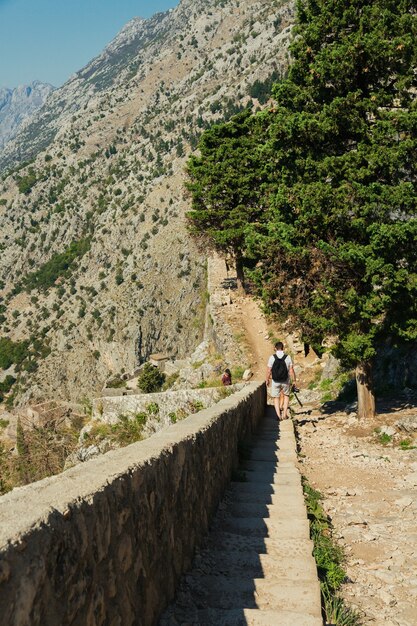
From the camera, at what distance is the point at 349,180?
11.3 metres

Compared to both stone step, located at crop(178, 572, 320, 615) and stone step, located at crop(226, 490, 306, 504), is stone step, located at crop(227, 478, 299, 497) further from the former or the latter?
stone step, located at crop(178, 572, 320, 615)

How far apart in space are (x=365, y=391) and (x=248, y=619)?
9.56 meters

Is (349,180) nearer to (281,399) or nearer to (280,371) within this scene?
(280,371)

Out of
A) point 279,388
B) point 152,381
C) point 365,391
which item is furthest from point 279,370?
point 152,381

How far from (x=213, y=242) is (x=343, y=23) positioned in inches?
793

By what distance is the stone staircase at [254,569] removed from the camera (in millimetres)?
3281

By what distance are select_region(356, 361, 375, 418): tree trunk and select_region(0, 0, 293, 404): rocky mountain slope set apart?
55.0 metres

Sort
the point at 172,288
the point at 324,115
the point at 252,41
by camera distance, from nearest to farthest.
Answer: the point at 324,115 → the point at 172,288 → the point at 252,41

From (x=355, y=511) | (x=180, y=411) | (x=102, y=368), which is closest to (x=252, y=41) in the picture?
(x=102, y=368)

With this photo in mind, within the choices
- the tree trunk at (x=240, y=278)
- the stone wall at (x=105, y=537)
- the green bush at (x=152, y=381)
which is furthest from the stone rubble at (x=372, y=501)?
the green bush at (x=152, y=381)

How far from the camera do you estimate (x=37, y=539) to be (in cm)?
196

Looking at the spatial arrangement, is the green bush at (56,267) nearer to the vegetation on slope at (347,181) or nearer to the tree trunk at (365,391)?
the vegetation on slope at (347,181)

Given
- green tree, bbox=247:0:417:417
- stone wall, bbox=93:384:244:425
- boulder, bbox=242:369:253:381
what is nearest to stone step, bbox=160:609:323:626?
green tree, bbox=247:0:417:417

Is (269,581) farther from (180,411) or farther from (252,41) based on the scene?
(252,41)
